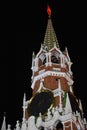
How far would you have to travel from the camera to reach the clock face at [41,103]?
188 ft

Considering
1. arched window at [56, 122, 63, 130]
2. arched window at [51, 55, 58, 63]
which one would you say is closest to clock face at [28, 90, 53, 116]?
arched window at [56, 122, 63, 130]

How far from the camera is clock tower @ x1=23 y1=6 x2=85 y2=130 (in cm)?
5425

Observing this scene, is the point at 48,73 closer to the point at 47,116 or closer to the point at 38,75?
the point at 38,75

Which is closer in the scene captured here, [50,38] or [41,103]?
[41,103]

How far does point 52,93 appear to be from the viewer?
58750mm

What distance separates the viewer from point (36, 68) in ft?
217

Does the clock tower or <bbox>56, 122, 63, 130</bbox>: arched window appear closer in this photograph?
<bbox>56, 122, 63, 130</bbox>: arched window

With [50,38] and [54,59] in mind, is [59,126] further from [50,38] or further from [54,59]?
[50,38]

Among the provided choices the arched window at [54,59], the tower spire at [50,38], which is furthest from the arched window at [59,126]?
the tower spire at [50,38]

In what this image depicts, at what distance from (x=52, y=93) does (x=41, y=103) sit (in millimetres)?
2037

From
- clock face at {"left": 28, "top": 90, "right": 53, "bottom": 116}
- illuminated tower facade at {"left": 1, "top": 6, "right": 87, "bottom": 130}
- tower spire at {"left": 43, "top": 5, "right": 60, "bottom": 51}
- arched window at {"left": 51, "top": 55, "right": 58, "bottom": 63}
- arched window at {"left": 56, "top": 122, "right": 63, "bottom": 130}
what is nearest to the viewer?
arched window at {"left": 56, "top": 122, "right": 63, "bottom": 130}

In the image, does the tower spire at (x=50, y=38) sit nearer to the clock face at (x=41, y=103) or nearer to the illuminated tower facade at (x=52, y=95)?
the illuminated tower facade at (x=52, y=95)

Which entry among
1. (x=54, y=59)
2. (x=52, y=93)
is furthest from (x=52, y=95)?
(x=54, y=59)

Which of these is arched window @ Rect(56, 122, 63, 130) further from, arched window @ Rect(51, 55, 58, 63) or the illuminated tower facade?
arched window @ Rect(51, 55, 58, 63)
